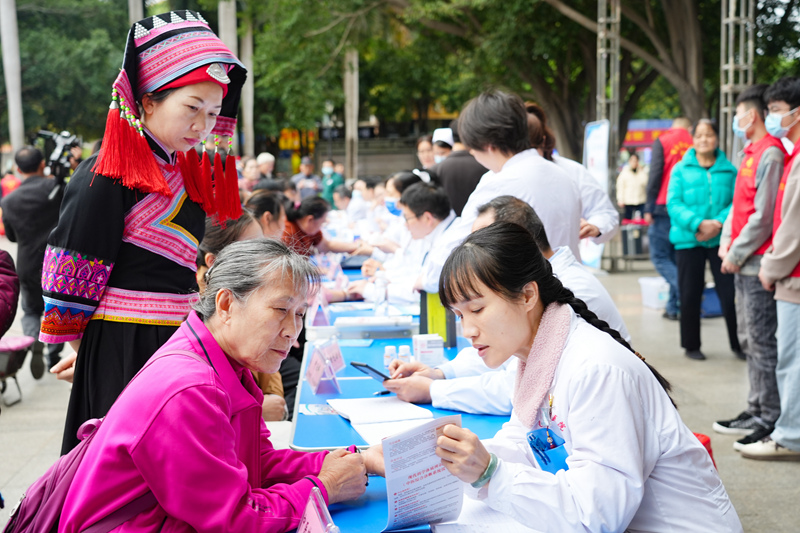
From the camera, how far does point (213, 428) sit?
1.42m

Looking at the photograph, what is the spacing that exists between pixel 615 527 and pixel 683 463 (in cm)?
20

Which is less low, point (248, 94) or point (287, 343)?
point (248, 94)

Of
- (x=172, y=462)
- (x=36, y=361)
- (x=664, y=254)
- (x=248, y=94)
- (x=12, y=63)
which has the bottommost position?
(x=36, y=361)

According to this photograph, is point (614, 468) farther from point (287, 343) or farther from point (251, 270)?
point (251, 270)

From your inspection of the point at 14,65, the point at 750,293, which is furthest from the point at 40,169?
the point at 14,65

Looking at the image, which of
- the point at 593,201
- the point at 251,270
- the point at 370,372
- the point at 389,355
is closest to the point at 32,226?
the point at 389,355

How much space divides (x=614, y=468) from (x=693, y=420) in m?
3.40

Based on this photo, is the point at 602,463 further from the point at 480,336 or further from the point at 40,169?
the point at 40,169

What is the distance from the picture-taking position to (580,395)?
1.46 m

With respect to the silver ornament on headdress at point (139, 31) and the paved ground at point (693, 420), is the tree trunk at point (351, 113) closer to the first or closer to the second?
the paved ground at point (693, 420)

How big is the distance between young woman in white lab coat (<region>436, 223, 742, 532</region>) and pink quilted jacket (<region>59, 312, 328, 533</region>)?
42 cm

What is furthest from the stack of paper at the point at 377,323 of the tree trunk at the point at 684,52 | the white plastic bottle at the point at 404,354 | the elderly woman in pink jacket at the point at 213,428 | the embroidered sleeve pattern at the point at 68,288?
the tree trunk at the point at 684,52

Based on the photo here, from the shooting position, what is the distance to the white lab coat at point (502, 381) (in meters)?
2.35

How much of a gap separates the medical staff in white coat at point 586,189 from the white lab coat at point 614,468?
8.41 ft
